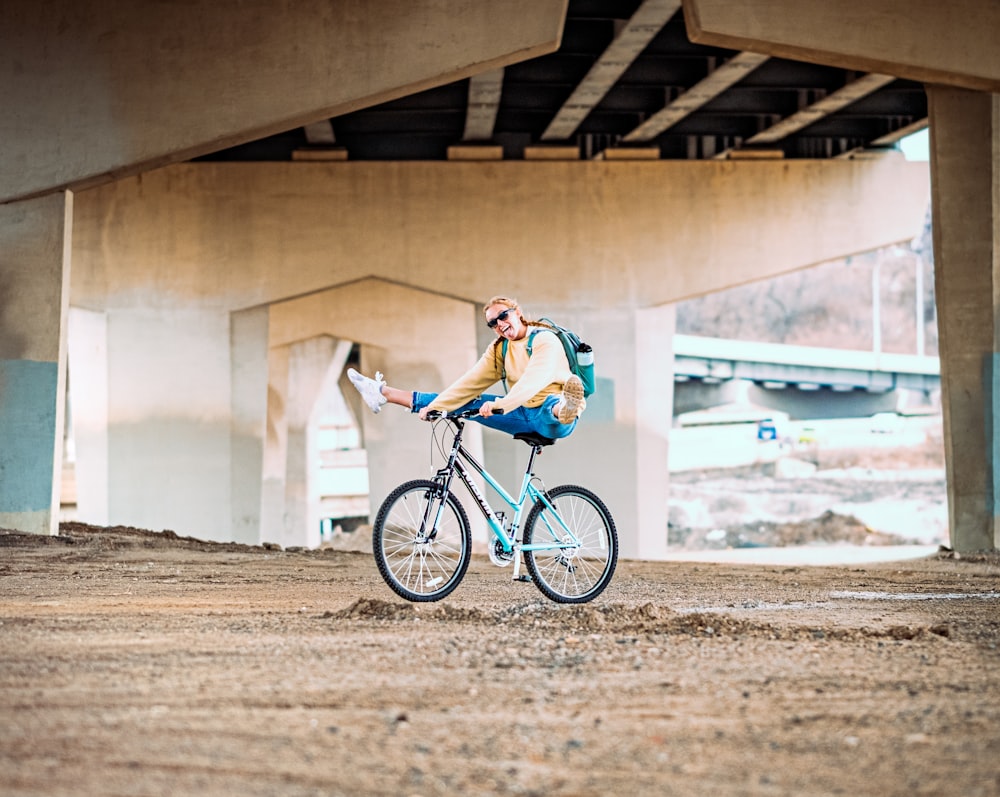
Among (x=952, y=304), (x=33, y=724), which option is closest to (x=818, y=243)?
(x=952, y=304)

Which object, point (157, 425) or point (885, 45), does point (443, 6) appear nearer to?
point (885, 45)

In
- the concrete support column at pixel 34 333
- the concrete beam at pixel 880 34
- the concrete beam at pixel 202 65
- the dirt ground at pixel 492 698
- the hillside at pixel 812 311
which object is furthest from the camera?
the hillside at pixel 812 311

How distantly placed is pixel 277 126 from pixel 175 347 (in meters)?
11.7

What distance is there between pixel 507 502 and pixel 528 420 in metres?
0.56

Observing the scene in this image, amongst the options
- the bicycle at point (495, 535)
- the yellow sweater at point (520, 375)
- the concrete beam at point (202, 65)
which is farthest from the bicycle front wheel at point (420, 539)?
the concrete beam at point (202, 65)

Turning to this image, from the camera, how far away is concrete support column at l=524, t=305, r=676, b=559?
25.7 metres

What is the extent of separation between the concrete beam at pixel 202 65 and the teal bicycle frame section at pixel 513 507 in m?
7.99

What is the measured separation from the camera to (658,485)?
27.2 metres

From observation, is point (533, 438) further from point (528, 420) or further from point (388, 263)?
point (388, 263)

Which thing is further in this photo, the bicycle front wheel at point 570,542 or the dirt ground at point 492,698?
the bicycle front wheel at point 570,542

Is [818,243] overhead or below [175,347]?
overhead

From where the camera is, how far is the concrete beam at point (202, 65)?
14633mm

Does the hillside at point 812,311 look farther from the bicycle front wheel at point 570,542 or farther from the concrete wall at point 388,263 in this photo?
the bicycle front wheel at point 570,542

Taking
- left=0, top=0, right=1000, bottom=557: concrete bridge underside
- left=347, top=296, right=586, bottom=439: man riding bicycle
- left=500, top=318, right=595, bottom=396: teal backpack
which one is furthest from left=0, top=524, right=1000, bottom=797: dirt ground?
left=0, top=0, right=1000, bottom=557: concrete bridge underside
